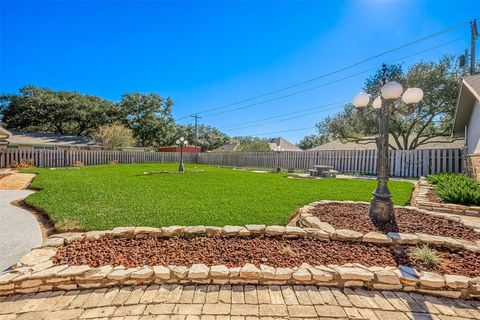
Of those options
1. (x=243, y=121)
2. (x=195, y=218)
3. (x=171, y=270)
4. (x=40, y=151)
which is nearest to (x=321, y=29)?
(x=195, y=218)

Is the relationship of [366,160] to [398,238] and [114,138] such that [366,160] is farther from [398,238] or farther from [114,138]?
[114,138]

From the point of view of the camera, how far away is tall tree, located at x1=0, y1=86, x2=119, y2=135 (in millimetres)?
25094

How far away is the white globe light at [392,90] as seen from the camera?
10.9 ft

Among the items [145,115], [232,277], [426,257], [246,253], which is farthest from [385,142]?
[145,115]

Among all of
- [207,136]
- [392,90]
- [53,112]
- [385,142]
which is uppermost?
[53,112]

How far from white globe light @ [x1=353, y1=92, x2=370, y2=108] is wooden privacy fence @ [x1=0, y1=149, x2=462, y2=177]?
8478 mm

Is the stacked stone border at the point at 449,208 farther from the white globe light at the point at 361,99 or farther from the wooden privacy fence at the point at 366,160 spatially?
the wooden privacy fence at the point at 366,160

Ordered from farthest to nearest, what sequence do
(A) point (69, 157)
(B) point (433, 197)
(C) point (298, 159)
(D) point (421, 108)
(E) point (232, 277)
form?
(A) point (69, 157) → (D) point (421, 108) → (C) point (298, 159) → (B) point (433, 197) → (E) point (232, 277)

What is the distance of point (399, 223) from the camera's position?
131 inches

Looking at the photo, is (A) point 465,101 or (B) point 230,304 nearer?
(B) point 230,304

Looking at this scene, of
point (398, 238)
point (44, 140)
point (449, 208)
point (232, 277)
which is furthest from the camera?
point (44, 140)

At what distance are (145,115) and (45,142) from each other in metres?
10.6

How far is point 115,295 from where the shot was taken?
1.88 meters

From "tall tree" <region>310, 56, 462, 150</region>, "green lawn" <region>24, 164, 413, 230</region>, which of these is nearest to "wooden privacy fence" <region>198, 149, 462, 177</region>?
"tall tree" <region>310, 56, 462, 150</region>
